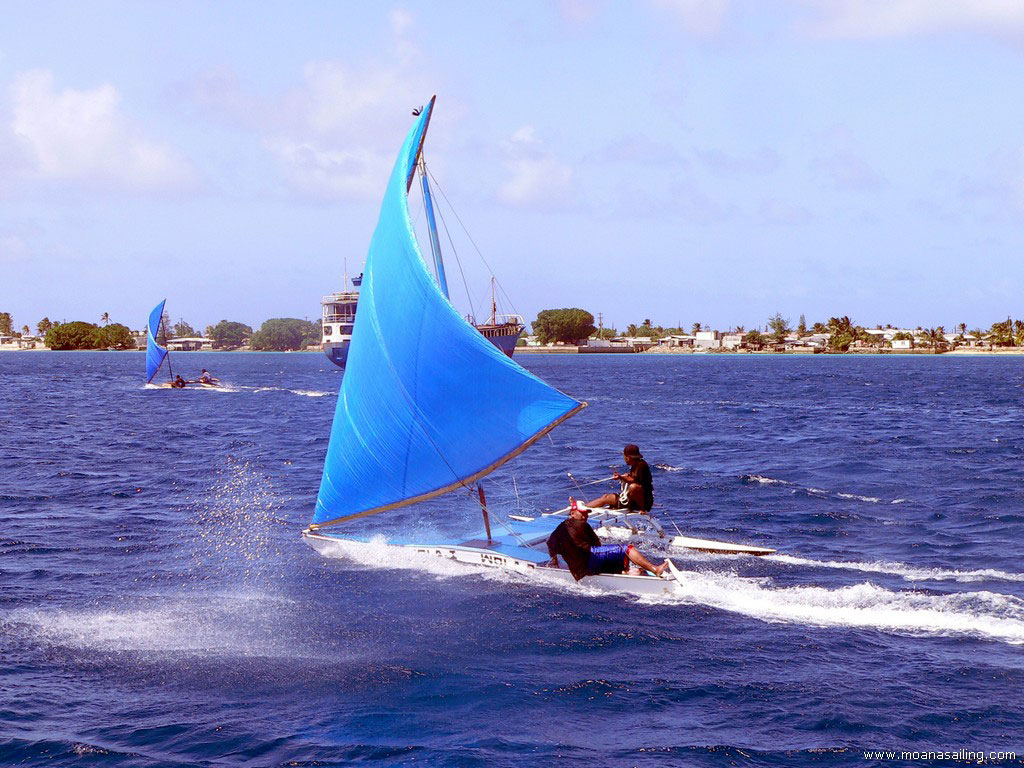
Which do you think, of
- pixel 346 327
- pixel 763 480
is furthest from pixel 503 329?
pixel 763 480

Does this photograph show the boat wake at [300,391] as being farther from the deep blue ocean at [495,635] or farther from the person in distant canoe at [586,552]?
the person in distant canoe at [586,552]

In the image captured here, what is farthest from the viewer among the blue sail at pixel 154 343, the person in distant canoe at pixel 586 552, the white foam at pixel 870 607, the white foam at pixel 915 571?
the blue sail at pixel 154 343

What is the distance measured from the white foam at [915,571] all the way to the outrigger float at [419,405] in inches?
45.4

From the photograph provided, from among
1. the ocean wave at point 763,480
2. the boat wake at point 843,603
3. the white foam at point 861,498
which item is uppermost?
the ocean wave at point 763,480

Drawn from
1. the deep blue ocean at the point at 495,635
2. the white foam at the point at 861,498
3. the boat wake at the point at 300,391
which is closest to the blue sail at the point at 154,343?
the boat wake at the point at 300,391

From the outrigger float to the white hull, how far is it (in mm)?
27

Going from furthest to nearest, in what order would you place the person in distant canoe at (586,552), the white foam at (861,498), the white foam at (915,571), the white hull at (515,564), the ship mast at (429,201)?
the white foam at (861,498), the ship mast at (429,201), the white foam at (915,571), the person in distant canoe at (586,552), the white hull at (515,564)

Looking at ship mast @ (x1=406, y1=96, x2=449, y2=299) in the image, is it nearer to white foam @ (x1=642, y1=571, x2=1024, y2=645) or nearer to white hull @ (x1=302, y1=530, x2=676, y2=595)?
white hull @ (x1=302, y1=530, x2=676, y2=595)

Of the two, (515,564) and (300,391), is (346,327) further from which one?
(515,564)

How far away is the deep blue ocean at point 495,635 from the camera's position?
1191cm

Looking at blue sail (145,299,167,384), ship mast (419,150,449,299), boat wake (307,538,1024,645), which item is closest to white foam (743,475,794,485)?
boat wake (307,538,1024,645)

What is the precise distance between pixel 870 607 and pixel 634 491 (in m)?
5.70

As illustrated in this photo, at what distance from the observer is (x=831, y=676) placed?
45.0ft

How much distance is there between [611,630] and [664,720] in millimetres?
3601
